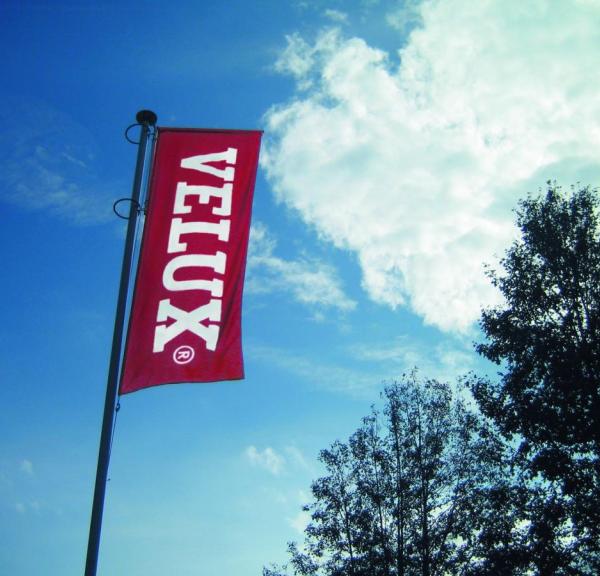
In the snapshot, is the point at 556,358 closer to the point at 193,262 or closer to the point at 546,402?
the point at 546,402

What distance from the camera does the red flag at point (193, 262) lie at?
5.48 meters

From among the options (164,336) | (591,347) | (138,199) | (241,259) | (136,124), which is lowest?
(164,336)

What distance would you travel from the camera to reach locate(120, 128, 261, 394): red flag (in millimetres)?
5480

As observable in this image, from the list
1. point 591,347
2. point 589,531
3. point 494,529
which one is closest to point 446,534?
point 494,529

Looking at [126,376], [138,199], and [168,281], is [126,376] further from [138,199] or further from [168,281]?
[138,199]

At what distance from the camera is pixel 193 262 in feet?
19.6

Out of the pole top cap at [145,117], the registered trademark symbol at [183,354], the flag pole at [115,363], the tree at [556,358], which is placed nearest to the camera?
the flag pole at [115,363]

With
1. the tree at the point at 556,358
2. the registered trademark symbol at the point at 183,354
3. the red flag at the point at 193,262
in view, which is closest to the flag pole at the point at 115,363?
the red flag at the point at 193,262

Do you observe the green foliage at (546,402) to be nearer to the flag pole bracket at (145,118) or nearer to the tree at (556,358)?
the tree at (556,358)

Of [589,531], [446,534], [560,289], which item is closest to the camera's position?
[589,531]

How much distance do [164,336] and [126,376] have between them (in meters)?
0.57

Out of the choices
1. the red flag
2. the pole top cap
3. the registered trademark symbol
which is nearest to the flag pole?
the pole top cap

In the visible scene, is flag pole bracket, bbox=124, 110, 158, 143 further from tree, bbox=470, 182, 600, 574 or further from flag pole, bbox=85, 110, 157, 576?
tree, bbox=470, 182, 600, 574

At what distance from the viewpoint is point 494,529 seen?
16391 mm
